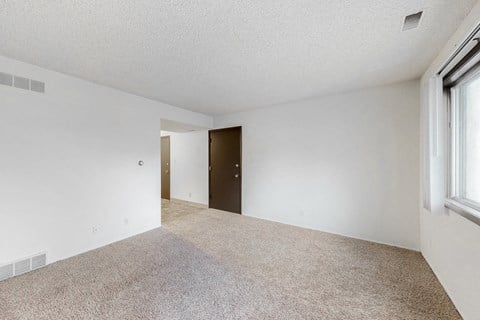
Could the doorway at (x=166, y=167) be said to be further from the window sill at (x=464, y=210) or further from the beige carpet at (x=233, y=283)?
the window sill at (x=464, y=210)

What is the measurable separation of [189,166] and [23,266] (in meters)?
3.61

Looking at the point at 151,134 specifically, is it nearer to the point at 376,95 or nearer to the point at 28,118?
the point at 28,118

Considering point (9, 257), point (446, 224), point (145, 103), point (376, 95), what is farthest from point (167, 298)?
point (376, 95)

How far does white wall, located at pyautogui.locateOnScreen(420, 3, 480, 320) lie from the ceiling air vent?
301 mm

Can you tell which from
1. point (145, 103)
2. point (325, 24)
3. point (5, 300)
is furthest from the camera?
point (145, 103)

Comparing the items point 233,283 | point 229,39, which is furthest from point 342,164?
point 229,39

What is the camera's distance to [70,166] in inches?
99.2

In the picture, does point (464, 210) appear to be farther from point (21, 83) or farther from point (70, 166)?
point (21, 83)

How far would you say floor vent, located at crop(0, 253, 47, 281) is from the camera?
79.6 inches

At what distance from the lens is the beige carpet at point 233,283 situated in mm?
1587

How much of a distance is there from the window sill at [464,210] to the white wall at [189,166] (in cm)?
433

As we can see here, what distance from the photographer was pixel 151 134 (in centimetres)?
352

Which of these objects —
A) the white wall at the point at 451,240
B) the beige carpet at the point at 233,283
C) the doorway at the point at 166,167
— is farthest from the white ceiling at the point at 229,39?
the doorway at the point at 166,167

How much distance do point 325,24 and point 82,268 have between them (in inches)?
138
